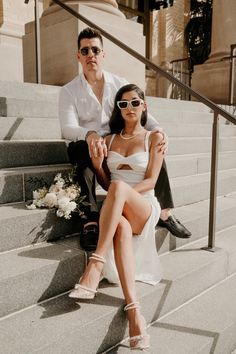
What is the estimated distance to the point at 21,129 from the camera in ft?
10.6

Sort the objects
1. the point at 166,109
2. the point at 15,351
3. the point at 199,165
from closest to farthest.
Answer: the point at 15,351, the point at 199,165, the point at 166,109

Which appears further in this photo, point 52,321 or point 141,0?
point 141,0

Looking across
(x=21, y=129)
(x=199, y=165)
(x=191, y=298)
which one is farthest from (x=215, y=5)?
(x=191, y=298)

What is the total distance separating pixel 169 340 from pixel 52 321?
2.27 feet

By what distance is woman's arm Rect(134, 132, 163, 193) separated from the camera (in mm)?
2559

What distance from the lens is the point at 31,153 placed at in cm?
302

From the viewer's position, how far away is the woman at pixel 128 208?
2.07 metres

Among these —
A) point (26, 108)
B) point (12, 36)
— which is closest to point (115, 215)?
point (26, 108)

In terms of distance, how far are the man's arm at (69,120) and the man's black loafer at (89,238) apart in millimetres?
655

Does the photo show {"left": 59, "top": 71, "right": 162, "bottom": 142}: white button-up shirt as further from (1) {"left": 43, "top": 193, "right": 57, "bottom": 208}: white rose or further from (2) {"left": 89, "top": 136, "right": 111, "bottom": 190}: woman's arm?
(1) {"left": 43, "top": 193, "right": 57, "bottom": 208}: white rose

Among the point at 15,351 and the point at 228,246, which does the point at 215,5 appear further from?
the point at 15,351

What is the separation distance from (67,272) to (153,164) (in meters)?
0.93

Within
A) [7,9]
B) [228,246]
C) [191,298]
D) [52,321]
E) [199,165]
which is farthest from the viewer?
[7,9]

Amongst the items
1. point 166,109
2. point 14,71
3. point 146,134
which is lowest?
point 146,134
